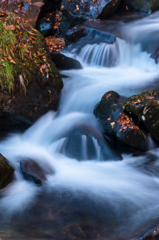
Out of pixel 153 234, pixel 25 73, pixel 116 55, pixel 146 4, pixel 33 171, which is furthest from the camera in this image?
pixel 146 4

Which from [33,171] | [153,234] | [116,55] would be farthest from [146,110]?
[116,55]

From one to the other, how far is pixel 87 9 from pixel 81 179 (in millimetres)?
9527

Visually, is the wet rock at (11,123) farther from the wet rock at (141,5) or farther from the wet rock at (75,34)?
the wet rock at (141,5)

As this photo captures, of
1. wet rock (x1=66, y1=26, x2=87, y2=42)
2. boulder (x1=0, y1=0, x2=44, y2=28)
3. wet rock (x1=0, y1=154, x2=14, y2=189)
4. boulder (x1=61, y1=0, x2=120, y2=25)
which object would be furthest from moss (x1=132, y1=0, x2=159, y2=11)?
wet rock (x1=0, y1=154, x2=14, y2=189)

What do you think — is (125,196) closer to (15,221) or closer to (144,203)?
(144,203)

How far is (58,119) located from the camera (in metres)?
6.01

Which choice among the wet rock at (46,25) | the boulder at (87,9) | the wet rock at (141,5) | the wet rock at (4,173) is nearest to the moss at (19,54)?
the wet rock at (4,173)

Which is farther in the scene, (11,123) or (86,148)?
(11,123)

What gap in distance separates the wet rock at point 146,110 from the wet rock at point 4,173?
2.90 meters

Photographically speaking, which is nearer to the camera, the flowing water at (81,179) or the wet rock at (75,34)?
the flowing water at (81,179)

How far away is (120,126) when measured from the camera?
4914 millimetres

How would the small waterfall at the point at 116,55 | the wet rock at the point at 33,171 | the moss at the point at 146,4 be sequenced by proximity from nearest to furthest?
1. the wet rock at the point at 33,171
2. the small waterfall at the point at 116,55
3. the moss at the point at 146,4

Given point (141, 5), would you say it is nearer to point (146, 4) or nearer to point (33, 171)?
point (146, 4)

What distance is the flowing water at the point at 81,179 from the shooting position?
9.71 ft
